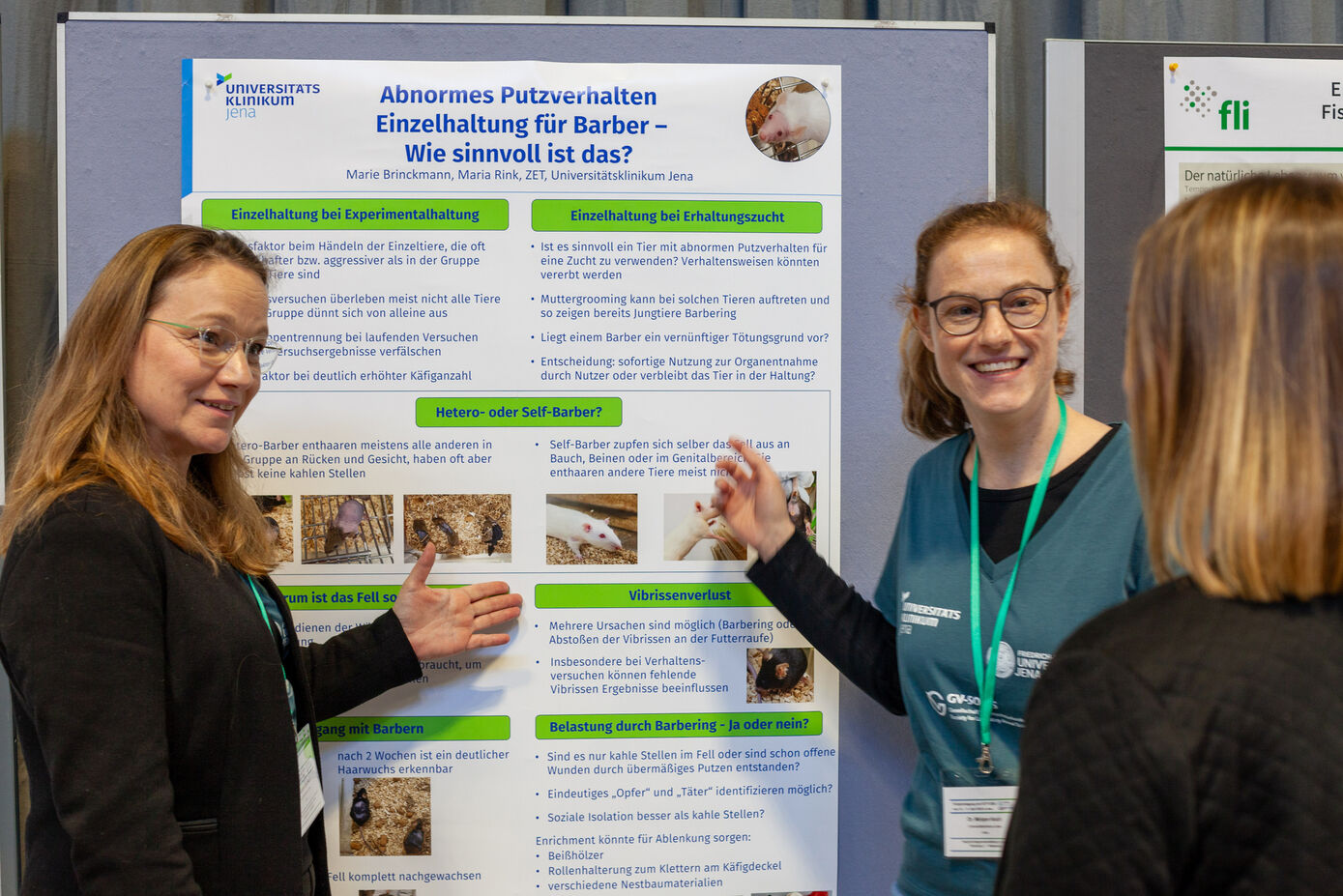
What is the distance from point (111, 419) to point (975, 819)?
48.4 inches

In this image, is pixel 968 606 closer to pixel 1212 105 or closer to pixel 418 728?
pixel 418 728

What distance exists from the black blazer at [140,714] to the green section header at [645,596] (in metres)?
0.56

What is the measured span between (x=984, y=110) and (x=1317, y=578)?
4.13ft

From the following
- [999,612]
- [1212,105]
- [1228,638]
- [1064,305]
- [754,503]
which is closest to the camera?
[1228,638]

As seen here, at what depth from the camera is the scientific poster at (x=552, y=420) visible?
161cm

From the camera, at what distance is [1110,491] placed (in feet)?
4.00

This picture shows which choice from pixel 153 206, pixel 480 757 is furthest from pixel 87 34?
pixel 480 757

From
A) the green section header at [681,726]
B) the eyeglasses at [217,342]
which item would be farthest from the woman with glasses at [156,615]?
the green section header at [681,726]

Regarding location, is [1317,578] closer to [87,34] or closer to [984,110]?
[984,110]

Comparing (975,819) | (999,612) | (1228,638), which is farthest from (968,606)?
(1228,638)

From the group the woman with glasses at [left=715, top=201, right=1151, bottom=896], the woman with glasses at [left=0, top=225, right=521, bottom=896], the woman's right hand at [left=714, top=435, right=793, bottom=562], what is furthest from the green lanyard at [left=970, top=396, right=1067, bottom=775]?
the woman with glasses at [left=0, top=225, right=521, bottom=896]

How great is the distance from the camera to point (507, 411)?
162cm

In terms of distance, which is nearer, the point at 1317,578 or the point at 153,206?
the point at 1317,578

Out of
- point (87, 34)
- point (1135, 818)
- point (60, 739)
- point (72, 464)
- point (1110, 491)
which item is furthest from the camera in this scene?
point (87, 34)
